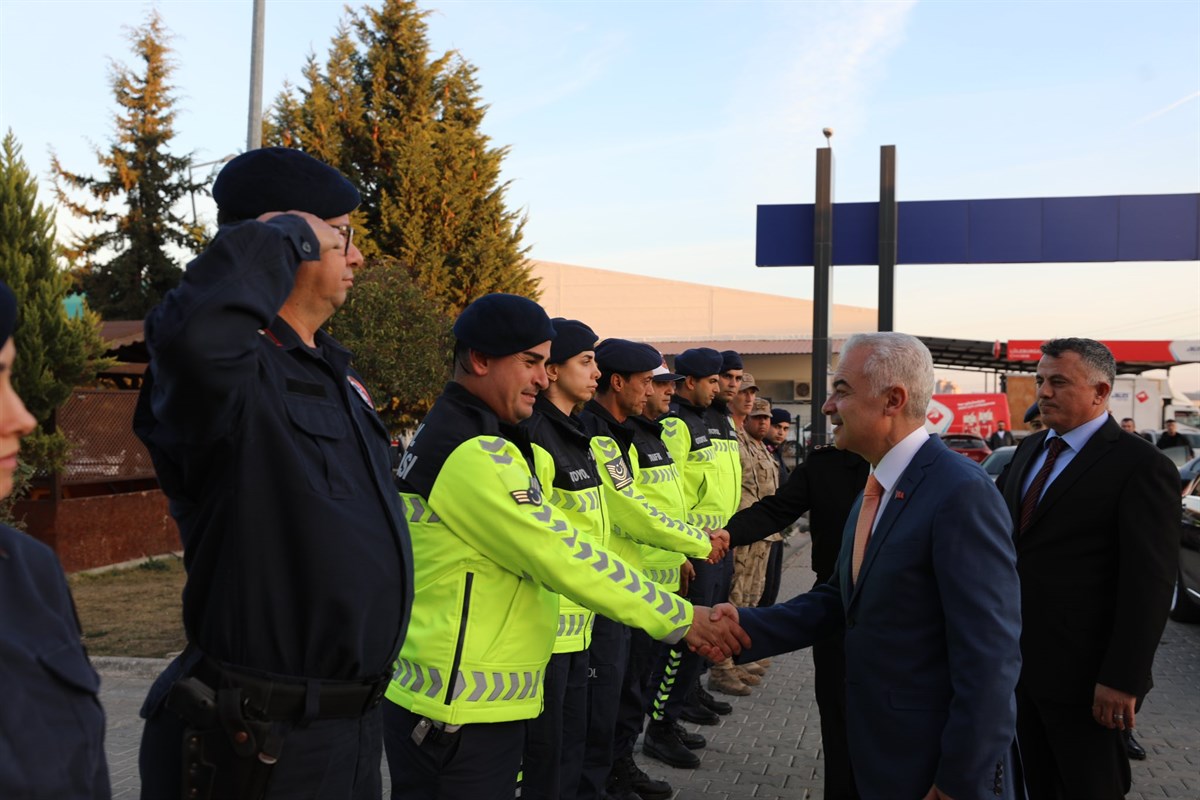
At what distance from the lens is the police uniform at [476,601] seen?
9.64ft

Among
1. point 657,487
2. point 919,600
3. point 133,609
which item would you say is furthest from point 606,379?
point 133,609

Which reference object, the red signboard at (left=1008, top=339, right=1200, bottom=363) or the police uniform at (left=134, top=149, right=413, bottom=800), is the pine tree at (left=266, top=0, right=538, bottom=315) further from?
the red signboard at (left=1008, top=339, right=1200, bottom=363)

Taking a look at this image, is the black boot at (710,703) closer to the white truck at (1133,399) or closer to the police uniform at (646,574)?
the police uniform at (646,574)

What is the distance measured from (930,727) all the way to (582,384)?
96.8 inches

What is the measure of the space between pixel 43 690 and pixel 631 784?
4.11 m

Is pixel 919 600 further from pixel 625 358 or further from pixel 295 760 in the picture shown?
pixel 625 358

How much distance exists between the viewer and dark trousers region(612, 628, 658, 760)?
211 inches

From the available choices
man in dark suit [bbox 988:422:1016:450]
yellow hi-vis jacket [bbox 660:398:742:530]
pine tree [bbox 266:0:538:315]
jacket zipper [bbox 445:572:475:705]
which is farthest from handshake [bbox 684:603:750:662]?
man in dark suit [bbox 988:422:1016:450]

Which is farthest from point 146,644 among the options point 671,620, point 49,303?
point 671,620

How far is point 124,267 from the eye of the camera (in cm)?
2739

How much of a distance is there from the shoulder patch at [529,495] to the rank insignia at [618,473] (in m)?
1.95

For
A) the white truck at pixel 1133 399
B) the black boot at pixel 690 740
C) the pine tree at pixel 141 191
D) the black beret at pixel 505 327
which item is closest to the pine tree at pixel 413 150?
the pine tree at pixel 141 191

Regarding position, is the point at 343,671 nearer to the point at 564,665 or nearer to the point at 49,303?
the point at 564,665

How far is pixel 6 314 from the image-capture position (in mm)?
1694
